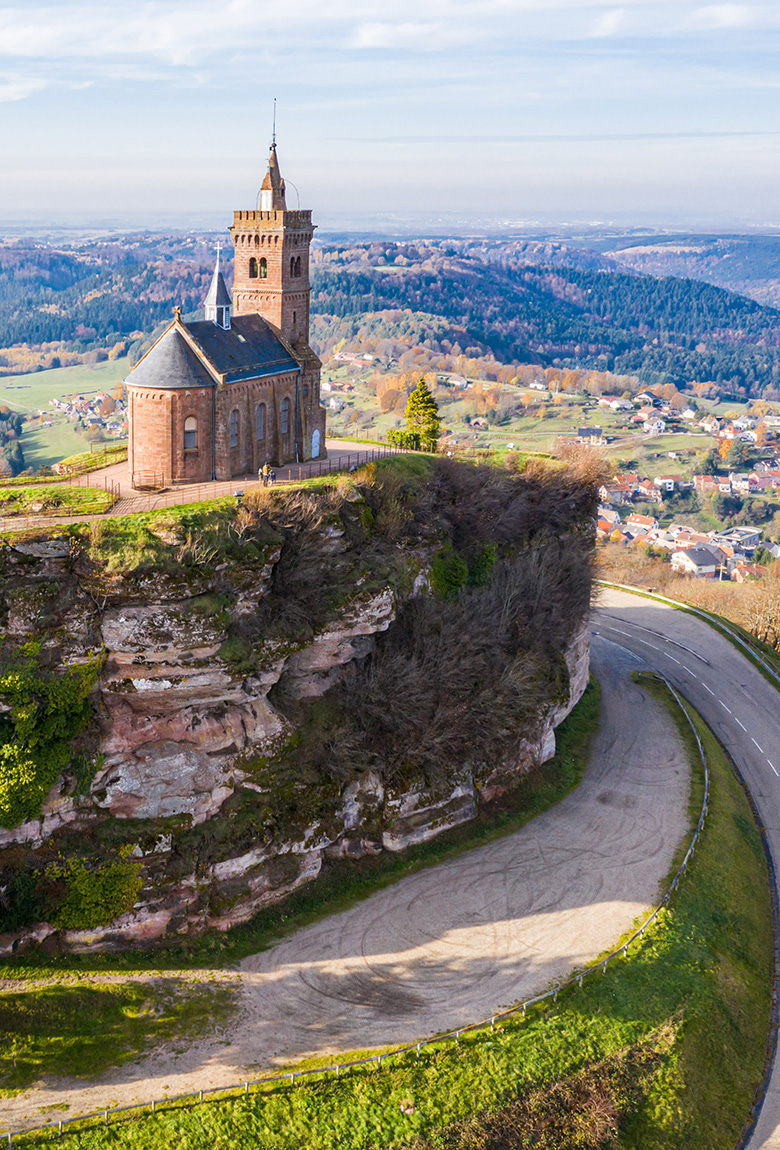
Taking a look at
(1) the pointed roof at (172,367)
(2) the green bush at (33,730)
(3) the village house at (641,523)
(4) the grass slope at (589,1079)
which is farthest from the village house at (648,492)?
(2) the green bush at (33,730)

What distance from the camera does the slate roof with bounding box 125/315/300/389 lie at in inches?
1549

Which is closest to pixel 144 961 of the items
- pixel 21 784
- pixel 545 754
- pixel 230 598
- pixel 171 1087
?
pixel 171 1087

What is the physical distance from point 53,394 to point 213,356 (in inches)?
3740

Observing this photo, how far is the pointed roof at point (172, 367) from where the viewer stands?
39.2m

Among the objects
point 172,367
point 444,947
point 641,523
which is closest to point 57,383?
point 641,523

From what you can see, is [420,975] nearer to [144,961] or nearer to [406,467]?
[144,961]

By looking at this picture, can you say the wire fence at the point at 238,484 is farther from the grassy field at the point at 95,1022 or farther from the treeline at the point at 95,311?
the treeline at the point at 95,311

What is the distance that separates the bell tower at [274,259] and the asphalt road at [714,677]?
99.3 ft

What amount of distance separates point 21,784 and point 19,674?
347 centimetres

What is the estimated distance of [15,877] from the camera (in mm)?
30000

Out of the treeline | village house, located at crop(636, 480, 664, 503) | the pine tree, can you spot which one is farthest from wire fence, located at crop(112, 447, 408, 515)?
the treeline

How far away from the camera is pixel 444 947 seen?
33.1 meters

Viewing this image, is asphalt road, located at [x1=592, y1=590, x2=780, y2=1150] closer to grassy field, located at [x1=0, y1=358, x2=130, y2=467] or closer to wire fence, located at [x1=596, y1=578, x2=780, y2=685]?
wire fence, located at [x1=596, y1=578, x2=780, y2=685]

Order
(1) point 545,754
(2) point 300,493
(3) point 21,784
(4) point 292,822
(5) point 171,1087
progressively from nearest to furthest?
1. (5) point 171,1087
2. (3) point 21,784
3. (4) point 292,822
4. (2) point 300,493
5. (1) point 545,754
